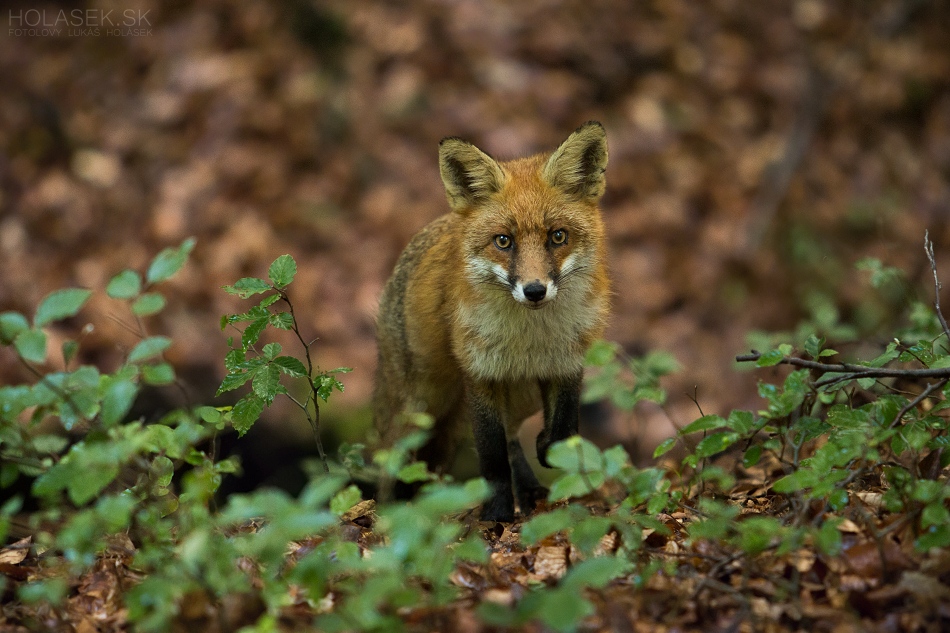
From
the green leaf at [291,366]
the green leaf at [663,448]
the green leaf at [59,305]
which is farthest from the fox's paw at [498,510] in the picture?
the green leaf at [59,305]

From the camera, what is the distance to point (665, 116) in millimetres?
9617

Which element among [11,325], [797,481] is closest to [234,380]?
[11,325]

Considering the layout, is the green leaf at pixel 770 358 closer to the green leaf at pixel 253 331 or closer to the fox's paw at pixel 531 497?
the green leaf at pixel 253 331

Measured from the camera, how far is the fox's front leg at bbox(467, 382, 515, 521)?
14.4 ft

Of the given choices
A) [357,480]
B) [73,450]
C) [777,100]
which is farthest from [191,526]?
[777,100]

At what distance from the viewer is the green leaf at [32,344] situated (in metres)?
2.53

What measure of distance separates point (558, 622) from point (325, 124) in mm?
8194

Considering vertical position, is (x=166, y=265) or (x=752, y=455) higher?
(x=166, y=265)

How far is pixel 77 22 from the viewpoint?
1033 centimetres

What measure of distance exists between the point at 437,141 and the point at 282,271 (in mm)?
6276

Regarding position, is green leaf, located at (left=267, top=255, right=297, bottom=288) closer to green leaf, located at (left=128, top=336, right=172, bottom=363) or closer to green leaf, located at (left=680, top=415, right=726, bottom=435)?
green leaf, located at (left=128, top=336, right=172, bottom=363)

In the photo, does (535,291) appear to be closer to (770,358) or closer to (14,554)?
(770,358)

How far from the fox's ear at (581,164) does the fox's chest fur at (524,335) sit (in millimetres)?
543

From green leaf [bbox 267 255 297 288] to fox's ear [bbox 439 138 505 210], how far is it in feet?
3.71
